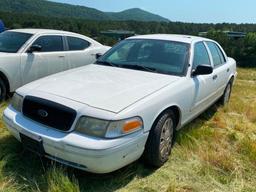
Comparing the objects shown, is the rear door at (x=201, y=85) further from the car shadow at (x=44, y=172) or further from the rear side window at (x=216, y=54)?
the car shadow at (x=44, y=172)

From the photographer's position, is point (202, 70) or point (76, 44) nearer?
point (202, 70)

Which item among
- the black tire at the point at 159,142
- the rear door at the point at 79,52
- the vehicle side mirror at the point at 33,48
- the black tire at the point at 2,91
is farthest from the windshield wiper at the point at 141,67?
the rear door at the point at 79,52

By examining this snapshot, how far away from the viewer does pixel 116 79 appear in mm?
4188

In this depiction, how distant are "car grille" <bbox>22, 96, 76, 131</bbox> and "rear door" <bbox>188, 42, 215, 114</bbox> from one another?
1.95 metres

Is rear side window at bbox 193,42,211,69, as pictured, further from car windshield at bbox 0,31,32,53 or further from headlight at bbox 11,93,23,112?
car windshield at bbox 0,31,32,53

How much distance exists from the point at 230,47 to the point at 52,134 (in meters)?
24.5

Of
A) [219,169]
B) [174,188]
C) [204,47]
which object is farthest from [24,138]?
[204,47]

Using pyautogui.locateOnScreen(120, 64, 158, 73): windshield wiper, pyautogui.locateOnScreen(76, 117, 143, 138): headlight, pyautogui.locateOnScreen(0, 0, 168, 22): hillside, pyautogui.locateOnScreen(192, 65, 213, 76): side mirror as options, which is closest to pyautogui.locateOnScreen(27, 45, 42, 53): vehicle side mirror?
pyautogui.locateOnScreen(120, 64, 158, 73): windshield wiper

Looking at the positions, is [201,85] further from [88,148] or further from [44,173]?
[44,173]

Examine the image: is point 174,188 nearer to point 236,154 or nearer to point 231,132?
point 236,154

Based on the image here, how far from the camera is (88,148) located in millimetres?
3158

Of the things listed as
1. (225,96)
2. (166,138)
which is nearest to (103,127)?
(166,138)

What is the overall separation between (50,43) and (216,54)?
3.28 metres

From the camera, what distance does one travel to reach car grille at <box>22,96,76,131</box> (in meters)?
3.37
